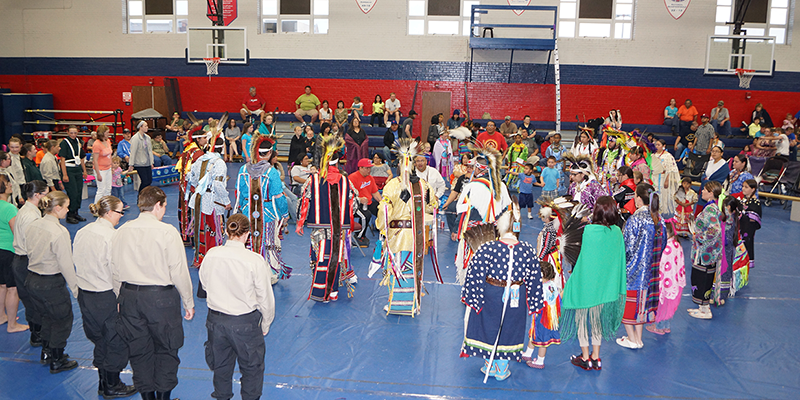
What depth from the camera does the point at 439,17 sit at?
57.7ft

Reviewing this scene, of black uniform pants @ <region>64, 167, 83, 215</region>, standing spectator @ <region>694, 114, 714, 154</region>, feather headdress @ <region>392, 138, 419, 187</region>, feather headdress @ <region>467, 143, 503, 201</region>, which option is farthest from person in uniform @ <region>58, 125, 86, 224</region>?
standing spectator @ <region>694, 114, 714, 154</region>

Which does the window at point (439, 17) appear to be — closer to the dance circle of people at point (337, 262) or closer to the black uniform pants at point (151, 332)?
the dance circle of people at point (337, 262)

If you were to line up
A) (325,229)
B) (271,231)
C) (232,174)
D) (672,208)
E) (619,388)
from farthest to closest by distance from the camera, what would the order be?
(232,174) → (672,208) → (271,231) → (325,229) → (619,388)

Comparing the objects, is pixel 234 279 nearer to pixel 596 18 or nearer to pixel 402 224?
pixel 402 224

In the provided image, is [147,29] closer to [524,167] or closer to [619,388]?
[524,167]

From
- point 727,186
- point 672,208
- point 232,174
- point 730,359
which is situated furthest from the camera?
point 232,174

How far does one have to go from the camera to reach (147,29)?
1827 cm

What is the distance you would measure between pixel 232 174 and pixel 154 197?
34.3ft

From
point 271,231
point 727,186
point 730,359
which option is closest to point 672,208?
point 727,186

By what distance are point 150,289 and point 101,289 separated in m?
0.53

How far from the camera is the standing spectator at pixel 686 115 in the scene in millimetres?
17000

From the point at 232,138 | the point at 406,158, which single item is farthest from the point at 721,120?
the point at 406,158

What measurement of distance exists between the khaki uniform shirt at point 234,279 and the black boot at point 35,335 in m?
2.37

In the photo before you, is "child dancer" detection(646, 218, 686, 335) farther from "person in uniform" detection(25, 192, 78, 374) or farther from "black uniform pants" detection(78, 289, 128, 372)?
"person in uniform" detection(25, 192, 78, 374)
